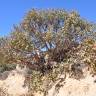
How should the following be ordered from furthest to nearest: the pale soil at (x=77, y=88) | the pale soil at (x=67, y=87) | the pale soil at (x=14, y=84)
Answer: the pale soil at (x=14, y=84) → the pale soil at (x=67, y=87) → the pale soil at (x=77, y=88)

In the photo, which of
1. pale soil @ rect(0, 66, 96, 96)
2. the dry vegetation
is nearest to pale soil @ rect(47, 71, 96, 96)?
pale soil @ rect(0, 66, 96, 96)

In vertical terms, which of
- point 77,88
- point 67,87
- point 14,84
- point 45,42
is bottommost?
point 77,88

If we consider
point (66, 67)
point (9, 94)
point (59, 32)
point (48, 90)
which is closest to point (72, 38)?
point (59, 32)

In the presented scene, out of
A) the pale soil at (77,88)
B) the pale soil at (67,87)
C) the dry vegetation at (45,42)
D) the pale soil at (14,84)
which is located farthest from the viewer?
the pale soil at (14,84)

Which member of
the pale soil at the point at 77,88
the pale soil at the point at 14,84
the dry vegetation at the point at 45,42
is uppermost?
the dry vegetation at the point at 45,42

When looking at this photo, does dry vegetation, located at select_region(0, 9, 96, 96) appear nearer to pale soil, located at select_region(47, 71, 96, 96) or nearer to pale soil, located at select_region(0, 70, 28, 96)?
pale soil, located at select_region(0, 70, 28, 96)

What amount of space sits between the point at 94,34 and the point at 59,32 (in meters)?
2.33

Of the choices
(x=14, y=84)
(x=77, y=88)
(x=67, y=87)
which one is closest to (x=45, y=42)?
(x=14, y=84)

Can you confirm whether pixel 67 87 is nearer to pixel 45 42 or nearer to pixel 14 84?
pixel 45 42

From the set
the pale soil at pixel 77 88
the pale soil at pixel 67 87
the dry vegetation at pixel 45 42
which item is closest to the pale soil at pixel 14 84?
the pale soil at pixel 67 87

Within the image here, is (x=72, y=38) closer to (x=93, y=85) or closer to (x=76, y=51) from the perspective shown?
(x=76, y=51)

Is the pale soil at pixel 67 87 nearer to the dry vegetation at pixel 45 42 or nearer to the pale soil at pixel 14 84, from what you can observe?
the pale soil at pixel 14 84

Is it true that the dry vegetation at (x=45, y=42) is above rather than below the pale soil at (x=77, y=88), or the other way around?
above

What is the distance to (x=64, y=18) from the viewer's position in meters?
22.1
